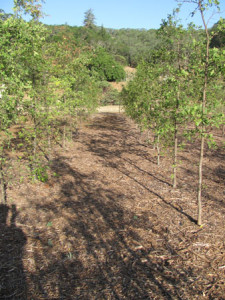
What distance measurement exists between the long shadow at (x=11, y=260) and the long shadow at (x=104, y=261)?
297 millimetres

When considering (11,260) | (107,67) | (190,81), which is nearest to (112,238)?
(11,260)

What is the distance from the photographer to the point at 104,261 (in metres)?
4.91

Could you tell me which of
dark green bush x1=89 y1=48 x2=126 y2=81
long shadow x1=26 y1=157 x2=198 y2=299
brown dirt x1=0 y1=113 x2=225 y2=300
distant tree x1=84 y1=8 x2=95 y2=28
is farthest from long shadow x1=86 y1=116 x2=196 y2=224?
distant tree x1=84 y1=8 x2=95 y2=28

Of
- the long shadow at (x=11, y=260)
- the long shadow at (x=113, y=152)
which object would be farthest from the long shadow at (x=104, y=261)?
the long shadow at (x=113, y=152)

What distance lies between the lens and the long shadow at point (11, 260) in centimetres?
409

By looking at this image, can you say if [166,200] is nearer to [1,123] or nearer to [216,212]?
[216,212]

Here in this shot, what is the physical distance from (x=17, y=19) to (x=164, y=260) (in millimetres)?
6025

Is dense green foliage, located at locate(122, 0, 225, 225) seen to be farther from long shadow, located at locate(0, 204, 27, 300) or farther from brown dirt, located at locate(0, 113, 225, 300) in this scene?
long shadow, located at locate(0, 204, 27, 300)

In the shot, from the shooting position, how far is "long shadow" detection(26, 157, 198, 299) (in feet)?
13.6

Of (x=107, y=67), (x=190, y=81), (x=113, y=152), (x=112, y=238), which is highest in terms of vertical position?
(x=107, y=67)

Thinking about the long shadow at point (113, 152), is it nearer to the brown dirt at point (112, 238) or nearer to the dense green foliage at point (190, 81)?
the brown dirt at point (112, 238)

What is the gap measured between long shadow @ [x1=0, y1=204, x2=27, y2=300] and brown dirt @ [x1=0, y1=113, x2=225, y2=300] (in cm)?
2

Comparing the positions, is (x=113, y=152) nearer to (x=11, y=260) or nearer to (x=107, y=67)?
(x=11, y=260)

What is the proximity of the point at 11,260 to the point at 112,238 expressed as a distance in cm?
214
